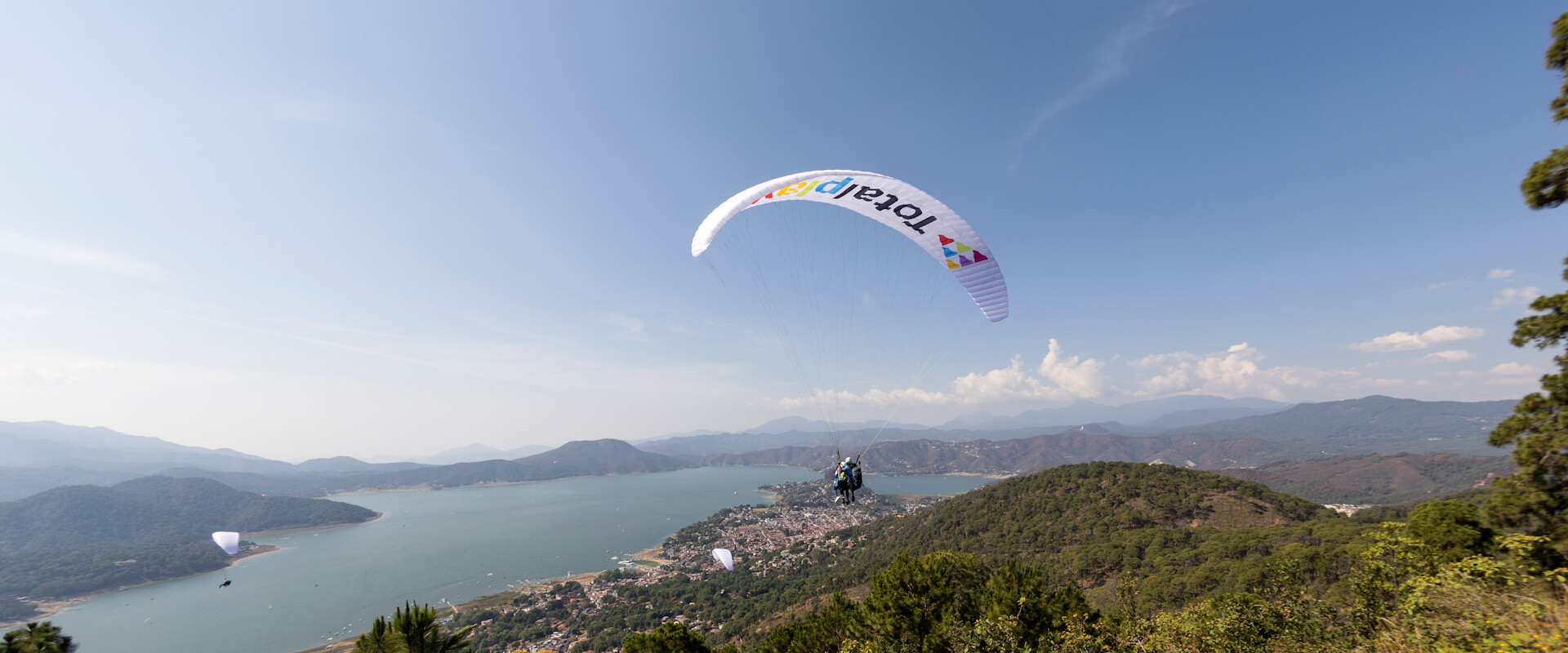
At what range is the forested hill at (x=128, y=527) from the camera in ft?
270

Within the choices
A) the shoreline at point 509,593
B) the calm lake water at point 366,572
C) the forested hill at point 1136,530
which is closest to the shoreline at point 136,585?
the calm lake water at point 366,572

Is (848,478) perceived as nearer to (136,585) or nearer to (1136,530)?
(1136,530)

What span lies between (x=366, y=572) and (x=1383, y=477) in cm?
23936

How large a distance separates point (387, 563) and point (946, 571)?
110 meters

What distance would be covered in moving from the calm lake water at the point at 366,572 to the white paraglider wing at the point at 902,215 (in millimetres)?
77055

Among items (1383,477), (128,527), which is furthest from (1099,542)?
(128,527)

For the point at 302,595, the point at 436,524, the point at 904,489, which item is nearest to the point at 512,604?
the point at 302,595

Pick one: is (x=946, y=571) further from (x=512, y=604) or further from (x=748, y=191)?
(x=512, y=604)

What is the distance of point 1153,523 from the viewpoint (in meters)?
47.9

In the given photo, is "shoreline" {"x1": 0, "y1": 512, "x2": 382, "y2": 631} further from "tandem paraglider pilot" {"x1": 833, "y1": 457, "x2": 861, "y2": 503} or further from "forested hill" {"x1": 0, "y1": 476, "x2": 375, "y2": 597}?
"tandem paraglider pilot" {"x1": 833, "y1": 457, "x2": 861, "y2": 503}

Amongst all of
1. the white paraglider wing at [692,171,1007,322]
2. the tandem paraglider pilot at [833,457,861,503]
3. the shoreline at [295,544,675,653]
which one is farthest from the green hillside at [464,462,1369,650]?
the white paraglider wing at [692,171,1007,322]

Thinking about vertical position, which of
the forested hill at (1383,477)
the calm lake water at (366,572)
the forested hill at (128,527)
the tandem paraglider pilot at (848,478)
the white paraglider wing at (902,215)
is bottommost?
the forested hill at (1383,477)

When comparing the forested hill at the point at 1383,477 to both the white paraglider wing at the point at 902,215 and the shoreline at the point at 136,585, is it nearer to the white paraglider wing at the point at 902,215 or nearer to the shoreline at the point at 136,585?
Result: the white paraglider wing at the point at 902,215

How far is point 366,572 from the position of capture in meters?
82.6
